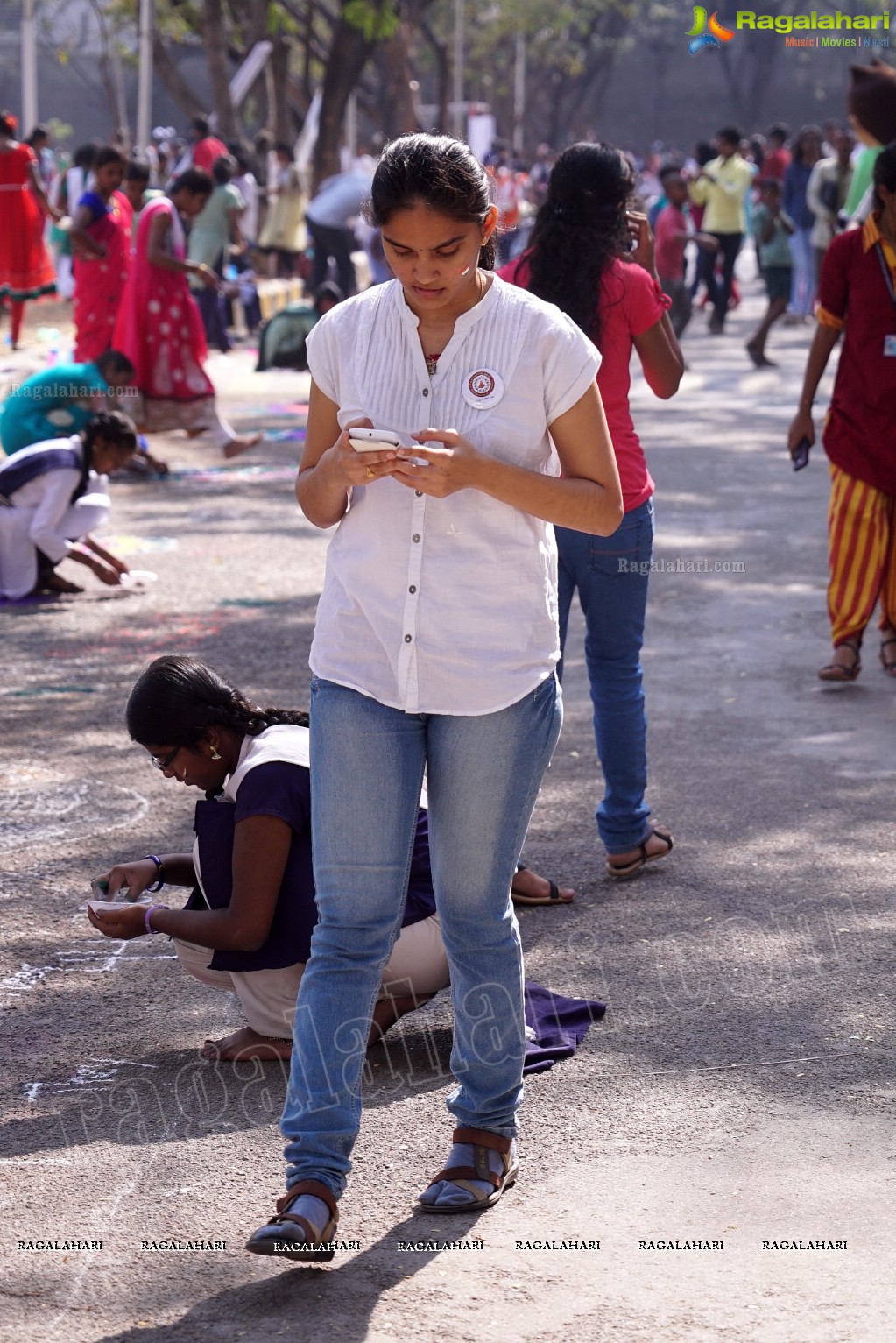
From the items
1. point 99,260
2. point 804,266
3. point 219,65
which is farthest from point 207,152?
point 99,260

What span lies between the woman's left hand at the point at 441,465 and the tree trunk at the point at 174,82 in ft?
74.6

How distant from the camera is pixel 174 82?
25.0m

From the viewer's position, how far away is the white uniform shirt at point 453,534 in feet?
9.14

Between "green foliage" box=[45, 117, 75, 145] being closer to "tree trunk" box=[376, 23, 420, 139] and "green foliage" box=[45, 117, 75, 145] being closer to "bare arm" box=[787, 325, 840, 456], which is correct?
"tree trunk" box=[376, 23, 420, 139]

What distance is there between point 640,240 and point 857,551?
7.46ft

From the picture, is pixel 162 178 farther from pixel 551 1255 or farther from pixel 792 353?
pixel 551 1255

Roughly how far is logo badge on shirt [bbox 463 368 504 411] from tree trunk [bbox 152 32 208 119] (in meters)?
22.6

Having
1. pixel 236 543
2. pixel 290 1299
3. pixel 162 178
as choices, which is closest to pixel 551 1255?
pixel 290 1299

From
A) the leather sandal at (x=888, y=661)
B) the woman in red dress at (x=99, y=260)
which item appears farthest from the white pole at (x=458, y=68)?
the leather sandal at (x=888, y=661)

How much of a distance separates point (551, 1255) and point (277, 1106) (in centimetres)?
74

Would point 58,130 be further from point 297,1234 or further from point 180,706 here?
point 297,1234

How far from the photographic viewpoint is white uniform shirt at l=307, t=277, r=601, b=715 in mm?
2787

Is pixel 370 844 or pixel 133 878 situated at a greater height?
pixel 370 844

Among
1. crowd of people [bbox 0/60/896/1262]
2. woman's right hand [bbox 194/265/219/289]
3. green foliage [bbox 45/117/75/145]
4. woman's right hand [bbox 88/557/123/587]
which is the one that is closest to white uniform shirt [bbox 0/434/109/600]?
woman's right hand [bbox 88/557/123/587]
